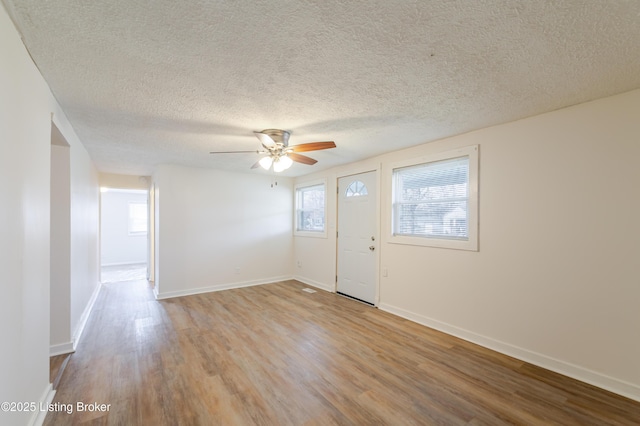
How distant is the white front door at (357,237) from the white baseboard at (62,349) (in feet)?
12.0

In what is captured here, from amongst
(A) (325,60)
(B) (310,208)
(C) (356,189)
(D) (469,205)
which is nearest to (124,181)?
(B) (310,208)

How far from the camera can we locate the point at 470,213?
10.1ft

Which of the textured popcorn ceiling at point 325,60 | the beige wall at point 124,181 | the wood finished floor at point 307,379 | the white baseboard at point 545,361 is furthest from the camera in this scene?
the beige wall at point 124,181

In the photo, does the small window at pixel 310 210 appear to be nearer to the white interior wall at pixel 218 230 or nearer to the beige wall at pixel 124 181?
the white interior wall at pixel 218 230

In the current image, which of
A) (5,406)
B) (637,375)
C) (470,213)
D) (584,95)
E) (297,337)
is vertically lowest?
(297,337)

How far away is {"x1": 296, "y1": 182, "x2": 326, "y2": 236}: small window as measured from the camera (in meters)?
5.49

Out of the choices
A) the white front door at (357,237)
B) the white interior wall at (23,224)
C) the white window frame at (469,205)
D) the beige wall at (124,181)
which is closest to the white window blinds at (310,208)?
the white front door at (357,237)

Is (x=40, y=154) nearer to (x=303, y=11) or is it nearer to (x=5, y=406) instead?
(x=5, y=406)

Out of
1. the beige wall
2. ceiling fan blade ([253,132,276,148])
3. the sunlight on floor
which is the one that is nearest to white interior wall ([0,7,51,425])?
ceiling fan blade ([253,132,276,148])

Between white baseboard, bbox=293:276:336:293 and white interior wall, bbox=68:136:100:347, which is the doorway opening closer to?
white interior wall, bbox=68:136:100:347

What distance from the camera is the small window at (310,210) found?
5.49 meters

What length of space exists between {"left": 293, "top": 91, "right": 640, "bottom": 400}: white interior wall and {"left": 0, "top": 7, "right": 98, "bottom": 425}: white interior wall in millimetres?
3667

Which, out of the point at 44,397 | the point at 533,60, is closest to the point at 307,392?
the point at 44,397

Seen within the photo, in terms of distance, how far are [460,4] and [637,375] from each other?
295 centimetres
